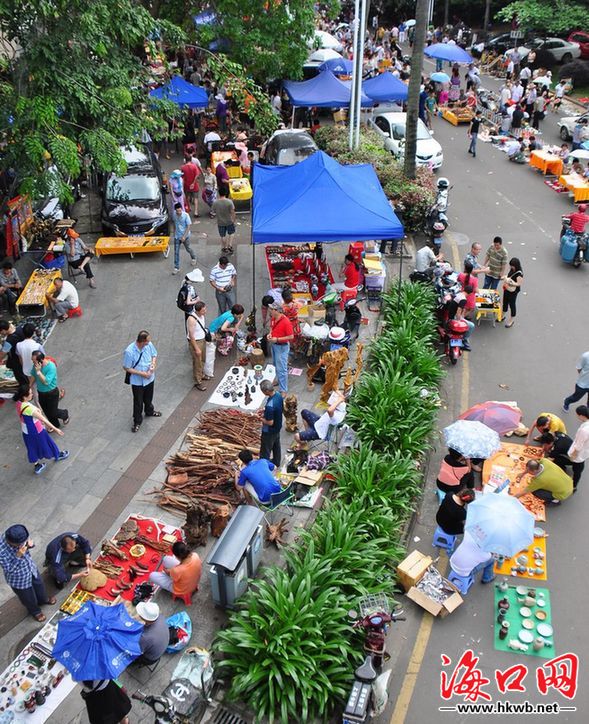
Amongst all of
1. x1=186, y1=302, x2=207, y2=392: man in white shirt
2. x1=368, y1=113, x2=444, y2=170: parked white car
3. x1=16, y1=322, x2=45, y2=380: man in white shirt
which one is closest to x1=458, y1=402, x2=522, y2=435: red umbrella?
x1=186, y1=302, x2=207, y2=392: man in white shirt

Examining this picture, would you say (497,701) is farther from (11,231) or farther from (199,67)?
(199,67)

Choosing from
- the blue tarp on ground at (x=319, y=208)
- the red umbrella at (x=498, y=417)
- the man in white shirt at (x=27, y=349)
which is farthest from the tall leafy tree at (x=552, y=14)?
the man in white shirt at (x=27, y=349)

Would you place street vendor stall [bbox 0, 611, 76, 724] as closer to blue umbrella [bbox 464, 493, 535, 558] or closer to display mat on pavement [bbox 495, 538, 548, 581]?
blue umbrella [bbox 464, 493, 535, 558]

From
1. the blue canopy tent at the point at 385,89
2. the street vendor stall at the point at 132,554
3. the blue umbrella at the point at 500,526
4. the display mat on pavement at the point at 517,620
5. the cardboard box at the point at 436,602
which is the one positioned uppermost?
the blue canopy tent at the point at 385,89

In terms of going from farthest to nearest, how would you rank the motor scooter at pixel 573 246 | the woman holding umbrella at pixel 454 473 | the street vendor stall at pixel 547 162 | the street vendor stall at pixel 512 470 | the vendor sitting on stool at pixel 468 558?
the street vendor stall at pixel 547 162
the motor scooter at pixel 573 246
the street vendor stall at pixel 512 470
the woman holding umbrella at pixel 454 473
the vendor sitting on stool at pixel 468 558

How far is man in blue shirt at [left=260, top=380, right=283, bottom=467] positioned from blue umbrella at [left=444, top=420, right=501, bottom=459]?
244 centimetres

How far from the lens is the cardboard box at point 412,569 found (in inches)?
321

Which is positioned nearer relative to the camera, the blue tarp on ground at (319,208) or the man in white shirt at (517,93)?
the blue tarp on ground at (319,208)

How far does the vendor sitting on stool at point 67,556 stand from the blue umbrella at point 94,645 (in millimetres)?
1853

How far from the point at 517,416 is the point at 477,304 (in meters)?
4.31

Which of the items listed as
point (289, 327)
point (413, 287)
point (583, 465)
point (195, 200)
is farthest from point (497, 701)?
point (195, 200)

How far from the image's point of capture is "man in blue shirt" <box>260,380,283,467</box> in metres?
9.17

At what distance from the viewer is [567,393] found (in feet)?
39.5

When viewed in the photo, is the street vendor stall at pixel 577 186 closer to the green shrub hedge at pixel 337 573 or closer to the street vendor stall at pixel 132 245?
the green shrub hedge at pixel 337 573
